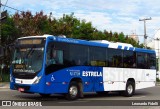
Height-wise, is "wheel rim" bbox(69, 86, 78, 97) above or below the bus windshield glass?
below

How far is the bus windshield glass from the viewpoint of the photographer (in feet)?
59.2

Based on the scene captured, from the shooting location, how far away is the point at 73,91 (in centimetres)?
1961

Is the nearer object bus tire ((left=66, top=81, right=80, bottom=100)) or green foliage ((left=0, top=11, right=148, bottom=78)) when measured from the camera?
bus tire ((left=66, top=81, right=80, bottom=100))

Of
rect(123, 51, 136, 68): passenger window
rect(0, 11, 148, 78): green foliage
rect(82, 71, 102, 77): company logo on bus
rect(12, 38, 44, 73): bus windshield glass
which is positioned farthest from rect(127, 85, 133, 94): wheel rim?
rect(0, 11, 148, 78): green foliage

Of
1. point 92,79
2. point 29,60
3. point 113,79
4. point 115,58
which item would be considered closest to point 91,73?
point 92,79

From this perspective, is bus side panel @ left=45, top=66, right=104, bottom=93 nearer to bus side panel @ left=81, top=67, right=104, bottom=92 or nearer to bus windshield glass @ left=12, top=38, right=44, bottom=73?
bus side panel @ left=81, top=67, right=104, bottom=92

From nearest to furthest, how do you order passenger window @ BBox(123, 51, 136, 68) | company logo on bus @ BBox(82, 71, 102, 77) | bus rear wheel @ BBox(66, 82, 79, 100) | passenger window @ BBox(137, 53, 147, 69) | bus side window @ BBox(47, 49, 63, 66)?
1. bus side window @ BBox(47, 49, 63, 66)
2. bus rear wheel @ BBox(66, 82, 79, 100)
3. company logo on bus @ BBox(82, 71, 102, 77)
4. passenger window @ BBox(123, 51, 136, 68)
5. passenger window @ BBox(137, 53, 147, 69)

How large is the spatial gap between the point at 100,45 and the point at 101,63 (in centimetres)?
101

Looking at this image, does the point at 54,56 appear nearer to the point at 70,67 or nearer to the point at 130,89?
the point at 70,67

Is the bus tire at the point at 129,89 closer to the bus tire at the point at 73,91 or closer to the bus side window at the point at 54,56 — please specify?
the bus tire at the point at 73,91

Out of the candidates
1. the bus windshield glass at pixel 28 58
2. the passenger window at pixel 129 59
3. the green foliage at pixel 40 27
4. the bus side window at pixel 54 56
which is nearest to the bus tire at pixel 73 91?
the bus side window at pixel 54 56

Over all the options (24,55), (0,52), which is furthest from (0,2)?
(24,55)

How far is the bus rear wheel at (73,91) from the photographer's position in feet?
63.5

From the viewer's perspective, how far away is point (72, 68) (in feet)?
63.9
